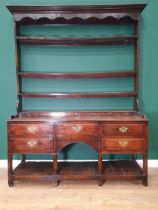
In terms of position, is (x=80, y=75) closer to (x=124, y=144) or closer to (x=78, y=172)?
(x=124, y=144)

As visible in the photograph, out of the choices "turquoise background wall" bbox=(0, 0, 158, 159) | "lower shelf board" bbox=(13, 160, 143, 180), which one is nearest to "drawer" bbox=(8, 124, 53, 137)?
"lower shelf board" bbox=(13, 160, 143, 180)

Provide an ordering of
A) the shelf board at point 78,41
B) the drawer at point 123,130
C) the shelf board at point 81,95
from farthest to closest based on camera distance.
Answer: the shelf board at point 81,95 < the shelf board at point 78,41 < the drawer at point 123,130

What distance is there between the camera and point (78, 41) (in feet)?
9.44

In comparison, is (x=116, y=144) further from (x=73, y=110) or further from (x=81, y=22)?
(x=81, y=22)

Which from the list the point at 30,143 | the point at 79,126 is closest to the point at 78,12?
the point at 79,126

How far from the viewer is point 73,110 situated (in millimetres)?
3049

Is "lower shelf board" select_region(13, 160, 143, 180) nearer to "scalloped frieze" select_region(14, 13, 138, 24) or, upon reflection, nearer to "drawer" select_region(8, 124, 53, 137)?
"drawer" select_region(8, 124, 53, 137)

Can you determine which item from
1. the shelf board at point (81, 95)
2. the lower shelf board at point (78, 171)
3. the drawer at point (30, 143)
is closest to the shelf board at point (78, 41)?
the shelf board at point (81, 95)

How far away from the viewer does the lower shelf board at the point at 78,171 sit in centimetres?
258

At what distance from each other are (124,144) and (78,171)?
0.60 metres

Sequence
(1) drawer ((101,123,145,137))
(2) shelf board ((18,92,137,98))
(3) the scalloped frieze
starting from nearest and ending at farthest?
(1) drawer ((101,123,145,137)) → (3) the scalloped frieze → (2) shelf board ((18,92,137,98))

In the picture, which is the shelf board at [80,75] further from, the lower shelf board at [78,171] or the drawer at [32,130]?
the lower shelf board at [78,171]

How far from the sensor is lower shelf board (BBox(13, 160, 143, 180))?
102 inches

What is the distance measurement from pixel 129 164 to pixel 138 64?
119 cm
